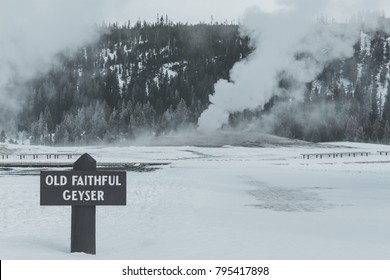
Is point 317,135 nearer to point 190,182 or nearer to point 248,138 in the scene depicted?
point 248,138

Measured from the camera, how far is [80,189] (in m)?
10.2

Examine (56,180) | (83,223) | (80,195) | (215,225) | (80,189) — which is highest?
(56,180)

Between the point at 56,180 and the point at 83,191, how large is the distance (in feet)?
1.72

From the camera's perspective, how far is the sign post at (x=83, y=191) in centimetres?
1020

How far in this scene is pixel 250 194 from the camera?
2356 cm

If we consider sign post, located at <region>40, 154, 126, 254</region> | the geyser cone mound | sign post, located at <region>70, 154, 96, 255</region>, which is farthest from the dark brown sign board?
the geyser cone mound

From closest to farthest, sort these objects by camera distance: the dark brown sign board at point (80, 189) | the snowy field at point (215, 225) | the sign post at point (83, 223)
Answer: the dark brown sign board at point (80, 189), the sign post at point (83, 223), the snowy field at point (215, 225)

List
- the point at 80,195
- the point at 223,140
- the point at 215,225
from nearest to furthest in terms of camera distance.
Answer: the point at 80,195, the point at 215,225, the point at 223,140

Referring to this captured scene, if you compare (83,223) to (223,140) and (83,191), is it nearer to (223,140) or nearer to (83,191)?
(83,191)

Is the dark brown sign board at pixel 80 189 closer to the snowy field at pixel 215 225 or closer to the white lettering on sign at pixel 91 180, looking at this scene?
the white lettering on sign at pixel 91 180

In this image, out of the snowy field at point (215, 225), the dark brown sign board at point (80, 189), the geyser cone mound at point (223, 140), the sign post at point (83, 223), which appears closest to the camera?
the dark brown sign board at point (80, 189)

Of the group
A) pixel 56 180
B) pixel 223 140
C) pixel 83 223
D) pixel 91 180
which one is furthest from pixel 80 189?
pixel 223 140

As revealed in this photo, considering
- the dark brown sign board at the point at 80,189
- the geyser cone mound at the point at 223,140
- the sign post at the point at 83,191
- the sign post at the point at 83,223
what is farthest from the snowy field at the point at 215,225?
the geyser cone mound at the point at 223,140
